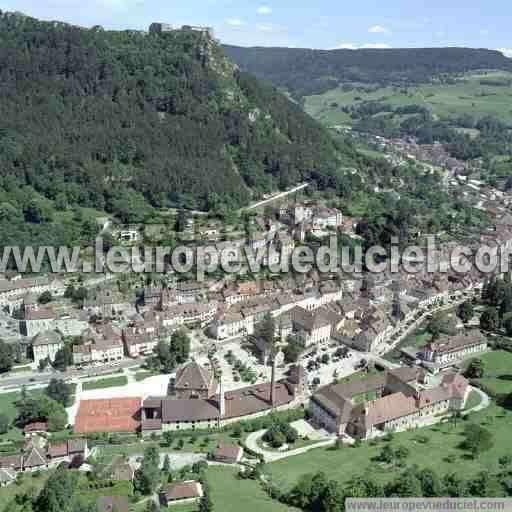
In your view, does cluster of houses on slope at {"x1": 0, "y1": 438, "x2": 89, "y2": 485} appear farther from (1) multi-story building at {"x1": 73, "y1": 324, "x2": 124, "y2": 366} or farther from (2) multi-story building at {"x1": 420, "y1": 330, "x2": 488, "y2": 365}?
(2) multi-story building at {"x1": 420, "y1": 330, "x2": 488, "y2": 365}

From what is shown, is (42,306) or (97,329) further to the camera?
(42,306)

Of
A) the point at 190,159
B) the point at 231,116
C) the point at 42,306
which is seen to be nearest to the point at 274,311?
the point at 42,306

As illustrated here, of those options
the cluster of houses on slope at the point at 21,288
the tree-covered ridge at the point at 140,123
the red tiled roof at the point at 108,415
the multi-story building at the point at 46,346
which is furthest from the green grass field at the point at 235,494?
the tree-covered ridge at the point at 140,123

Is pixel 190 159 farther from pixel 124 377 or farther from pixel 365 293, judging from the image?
pixel 124 377

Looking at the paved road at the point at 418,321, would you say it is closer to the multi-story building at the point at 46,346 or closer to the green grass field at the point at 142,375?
the green grass field at the point at 142,375

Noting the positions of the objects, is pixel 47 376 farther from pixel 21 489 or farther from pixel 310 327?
pixel 310 327

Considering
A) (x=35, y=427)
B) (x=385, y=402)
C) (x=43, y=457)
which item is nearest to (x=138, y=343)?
(x=35, y=427)
